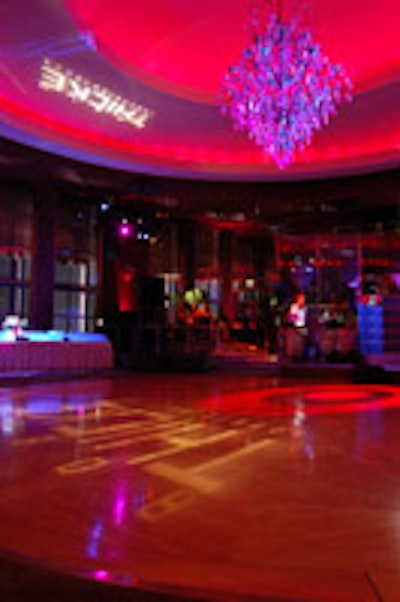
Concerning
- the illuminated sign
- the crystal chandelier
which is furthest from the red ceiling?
the crystal chandelier

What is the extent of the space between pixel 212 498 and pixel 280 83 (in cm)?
522

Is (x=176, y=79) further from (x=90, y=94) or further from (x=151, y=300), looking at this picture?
(x=151, y=300)

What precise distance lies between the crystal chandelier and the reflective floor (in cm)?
370

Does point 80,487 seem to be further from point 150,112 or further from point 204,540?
point 150,112

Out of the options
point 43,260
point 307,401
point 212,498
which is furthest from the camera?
point 43,260

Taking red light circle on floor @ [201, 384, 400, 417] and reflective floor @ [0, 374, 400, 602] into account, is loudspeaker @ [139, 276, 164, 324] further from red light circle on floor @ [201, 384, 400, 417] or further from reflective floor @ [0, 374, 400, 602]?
reflective floor @ [0, 374, 400, 602]

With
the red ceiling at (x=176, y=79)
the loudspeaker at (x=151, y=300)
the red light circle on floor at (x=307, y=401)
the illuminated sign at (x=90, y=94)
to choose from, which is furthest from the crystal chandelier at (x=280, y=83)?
the loudspeaker at (x=151, y=300)

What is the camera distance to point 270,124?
6707 mm

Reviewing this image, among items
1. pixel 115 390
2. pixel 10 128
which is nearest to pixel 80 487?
pixel 115 390

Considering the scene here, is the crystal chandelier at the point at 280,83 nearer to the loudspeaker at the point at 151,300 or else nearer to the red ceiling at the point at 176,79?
the red ceiling at the point at 176,79

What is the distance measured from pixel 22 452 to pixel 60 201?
10.5 metres

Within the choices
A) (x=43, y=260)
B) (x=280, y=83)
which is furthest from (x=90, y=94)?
(x=280, y=83)

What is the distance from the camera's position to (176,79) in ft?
30.5

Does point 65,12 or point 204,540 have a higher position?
point 65,12
